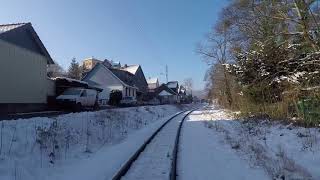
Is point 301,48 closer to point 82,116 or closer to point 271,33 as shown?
point 271,33

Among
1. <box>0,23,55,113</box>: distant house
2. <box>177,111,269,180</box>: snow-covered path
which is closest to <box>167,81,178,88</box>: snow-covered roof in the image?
<box>0,23,55,113</box>: distant house

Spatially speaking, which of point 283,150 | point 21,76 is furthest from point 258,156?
point 21,76

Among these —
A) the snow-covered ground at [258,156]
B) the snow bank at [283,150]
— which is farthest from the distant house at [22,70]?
the snow bank at [283,150]

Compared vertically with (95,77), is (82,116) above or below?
below

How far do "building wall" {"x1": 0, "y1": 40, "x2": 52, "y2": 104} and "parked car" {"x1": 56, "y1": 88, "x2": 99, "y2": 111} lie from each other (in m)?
1.92

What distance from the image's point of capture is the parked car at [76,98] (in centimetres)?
2777

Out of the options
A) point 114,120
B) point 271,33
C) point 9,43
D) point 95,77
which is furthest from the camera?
point 95,77

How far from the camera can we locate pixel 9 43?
80.9ft

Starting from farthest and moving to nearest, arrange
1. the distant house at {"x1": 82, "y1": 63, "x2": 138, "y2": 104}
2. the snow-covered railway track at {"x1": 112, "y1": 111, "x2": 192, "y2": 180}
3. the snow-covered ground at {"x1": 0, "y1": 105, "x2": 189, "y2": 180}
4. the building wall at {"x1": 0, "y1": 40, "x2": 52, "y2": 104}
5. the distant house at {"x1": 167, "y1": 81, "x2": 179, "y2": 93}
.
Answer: the distant house at {"x1": 167, "y1": 81, "x2": 179, "y2": 93}
the distant house at {"x1": 82, "y1": 63, "x2": 138, "y2": 104}
the building wall at {"x1": 0, "y1": 40, "x2": 52, "y2": 104}
the snow-covered ground at {"x1": 0, "y1": 105, "x2": 189, "y2": 180}
the snow-covered railway track at {"x1": 112, "y1": 111, "x2": 192, "y2": 180}

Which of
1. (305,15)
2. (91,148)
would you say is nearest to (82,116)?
(91,148)

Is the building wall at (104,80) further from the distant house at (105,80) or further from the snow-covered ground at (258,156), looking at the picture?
the snow-covered ground at (258,156)

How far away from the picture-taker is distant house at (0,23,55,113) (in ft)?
79.1

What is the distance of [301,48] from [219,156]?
747 centimetres

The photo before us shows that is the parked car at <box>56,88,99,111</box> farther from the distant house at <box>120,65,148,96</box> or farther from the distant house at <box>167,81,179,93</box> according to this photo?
the distant house at <box>167,81,179,93</box>
